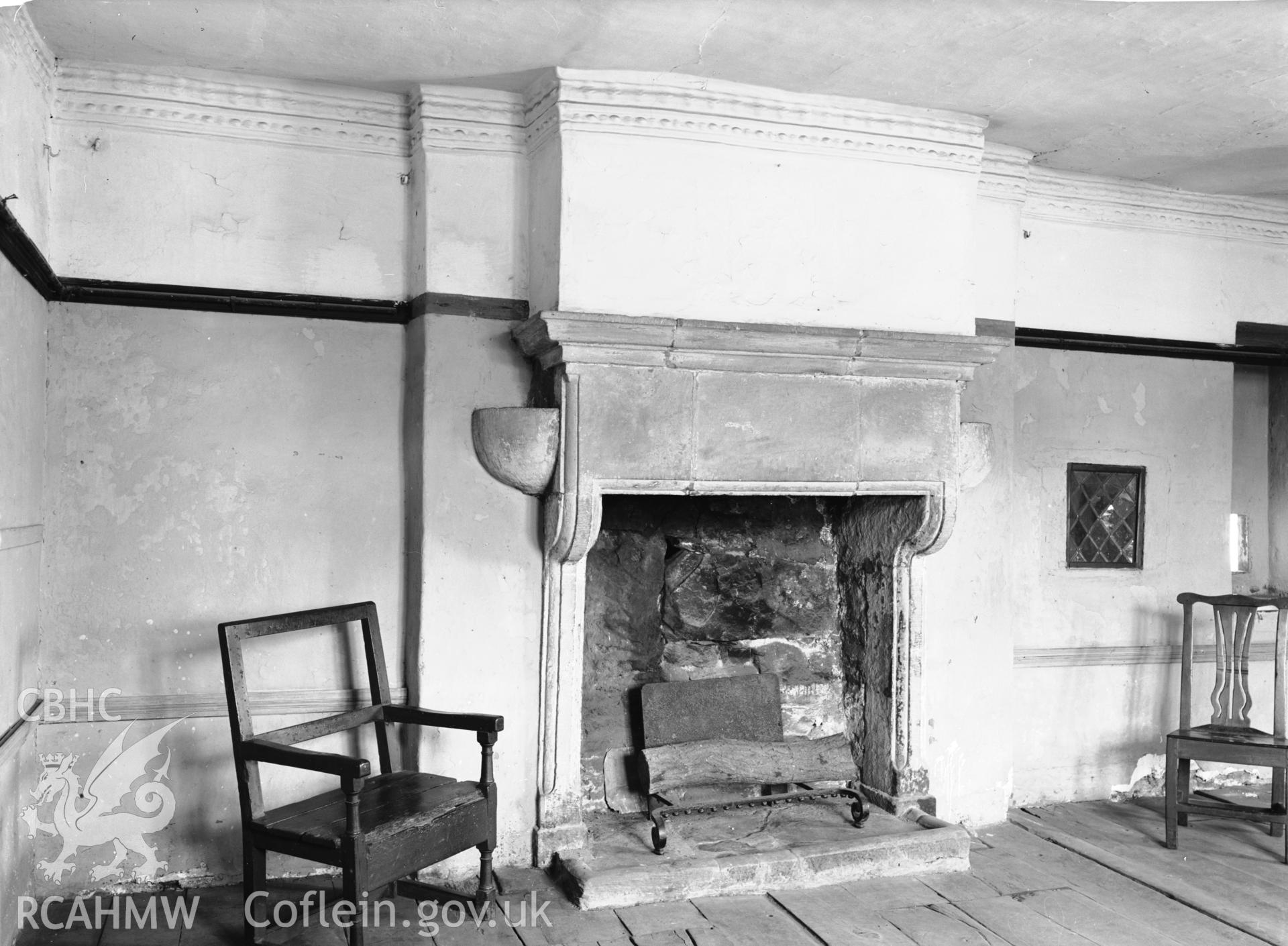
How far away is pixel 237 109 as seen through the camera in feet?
11.4

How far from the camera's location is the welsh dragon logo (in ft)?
10.9

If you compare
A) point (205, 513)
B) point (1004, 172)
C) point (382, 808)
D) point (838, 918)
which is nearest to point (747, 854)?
point (838, 918)

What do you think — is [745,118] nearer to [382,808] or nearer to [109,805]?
[382,808]

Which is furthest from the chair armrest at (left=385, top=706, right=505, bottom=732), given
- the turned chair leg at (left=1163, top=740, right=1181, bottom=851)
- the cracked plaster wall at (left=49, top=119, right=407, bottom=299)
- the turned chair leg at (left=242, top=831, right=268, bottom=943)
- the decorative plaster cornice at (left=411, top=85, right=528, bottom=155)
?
the turned chair leg at (left=1163, top=740, right=1181, bottom=851)

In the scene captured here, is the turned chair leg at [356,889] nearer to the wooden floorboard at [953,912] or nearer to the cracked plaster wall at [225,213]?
the wooden floorboard at [953,912]

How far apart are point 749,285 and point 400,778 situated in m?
1.96

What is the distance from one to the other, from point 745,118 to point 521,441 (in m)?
1.32

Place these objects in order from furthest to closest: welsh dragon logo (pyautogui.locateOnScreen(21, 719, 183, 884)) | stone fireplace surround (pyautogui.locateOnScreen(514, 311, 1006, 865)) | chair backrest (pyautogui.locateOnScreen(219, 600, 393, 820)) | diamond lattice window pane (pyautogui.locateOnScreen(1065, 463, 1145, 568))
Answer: diamond lattice window pane (pyautogui.locateOnScreen(1065, 463, 1145, 568))
stone fireplace surround (pyautogui.locateOnScreen(514, 311, 1006, 865))
welsh dragon logo (pyautogui.locateOnScreen(21, 719, 183, 884))
chair backrest (pyautogui.locateOnScreen(219, 600, 393, 820))

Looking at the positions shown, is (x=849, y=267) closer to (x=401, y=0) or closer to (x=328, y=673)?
(x=401, y=0)

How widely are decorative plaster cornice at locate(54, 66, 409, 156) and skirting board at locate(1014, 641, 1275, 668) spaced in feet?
10.6

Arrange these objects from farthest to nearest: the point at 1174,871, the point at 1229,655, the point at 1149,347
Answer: the point at 1149,347 → the point at 1229,655 → the point at 1174,871

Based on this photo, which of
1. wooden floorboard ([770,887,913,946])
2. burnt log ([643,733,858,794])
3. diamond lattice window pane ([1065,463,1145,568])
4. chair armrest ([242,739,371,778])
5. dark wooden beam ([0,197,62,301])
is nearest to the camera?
dark wooden beam ([0,197,62,301])

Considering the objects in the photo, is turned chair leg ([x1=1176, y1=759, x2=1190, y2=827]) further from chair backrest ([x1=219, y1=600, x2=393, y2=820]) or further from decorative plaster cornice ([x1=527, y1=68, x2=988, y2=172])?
chair backrest ([x1=219, y1=600, x2=393, y2=820])

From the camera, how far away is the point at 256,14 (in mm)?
2994
